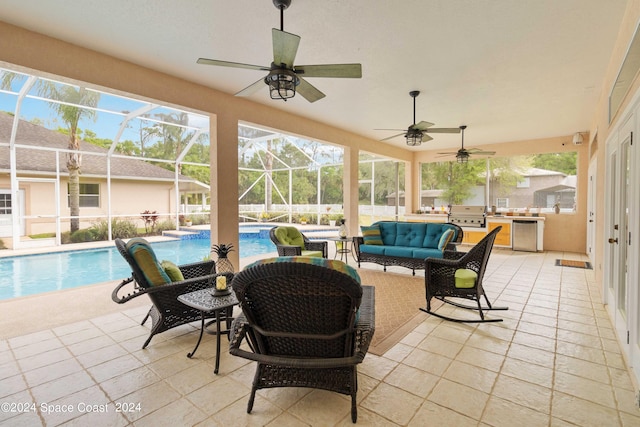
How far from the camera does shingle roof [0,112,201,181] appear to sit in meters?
7.95

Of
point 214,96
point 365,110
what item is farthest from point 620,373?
point 214,96

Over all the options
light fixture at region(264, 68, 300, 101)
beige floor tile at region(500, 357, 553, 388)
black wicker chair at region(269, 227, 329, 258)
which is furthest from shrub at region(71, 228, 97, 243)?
beige floor tile at region(500, 357, 553, 388)

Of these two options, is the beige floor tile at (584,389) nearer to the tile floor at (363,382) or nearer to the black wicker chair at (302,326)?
the tile floor at (363,382)

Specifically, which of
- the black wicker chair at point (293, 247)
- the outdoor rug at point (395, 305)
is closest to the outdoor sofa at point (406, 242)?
the outdoor rug at point (395, 305)

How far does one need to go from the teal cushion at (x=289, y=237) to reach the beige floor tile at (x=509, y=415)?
3.44m

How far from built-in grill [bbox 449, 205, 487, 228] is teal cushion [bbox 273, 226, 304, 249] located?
17.6 feet

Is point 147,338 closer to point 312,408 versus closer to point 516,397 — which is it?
point 312,408

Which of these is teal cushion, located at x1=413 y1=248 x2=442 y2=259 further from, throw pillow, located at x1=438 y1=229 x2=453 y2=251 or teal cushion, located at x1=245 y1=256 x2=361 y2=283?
teal cushion, located at x1=245 y1=256 x2=361 y2=283

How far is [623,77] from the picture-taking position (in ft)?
8.66

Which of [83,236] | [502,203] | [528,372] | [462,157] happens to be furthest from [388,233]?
[83,236]

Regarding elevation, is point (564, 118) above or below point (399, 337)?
above

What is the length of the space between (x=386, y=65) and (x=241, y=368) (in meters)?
3.52

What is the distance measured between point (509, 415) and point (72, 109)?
10437 millimetres

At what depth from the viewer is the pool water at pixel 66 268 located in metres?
5.20
